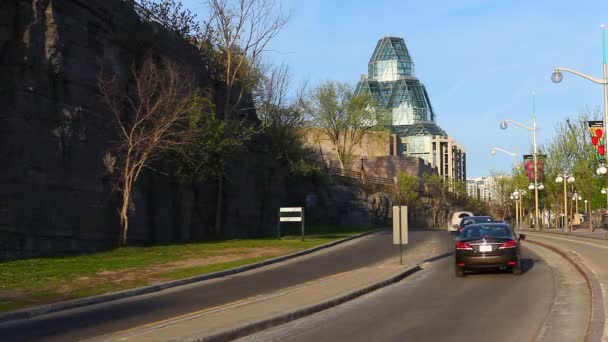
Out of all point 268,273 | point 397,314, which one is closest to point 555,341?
point 397,314

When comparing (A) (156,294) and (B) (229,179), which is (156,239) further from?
(A) (156,294)

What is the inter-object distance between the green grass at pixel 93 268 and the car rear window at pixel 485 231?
8.02m

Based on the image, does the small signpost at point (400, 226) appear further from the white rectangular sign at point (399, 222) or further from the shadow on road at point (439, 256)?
the shadow on road at point (439, 256)

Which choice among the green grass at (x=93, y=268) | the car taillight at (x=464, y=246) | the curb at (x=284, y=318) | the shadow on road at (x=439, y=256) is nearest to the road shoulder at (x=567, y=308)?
the car taillight at (x=464, y=246)

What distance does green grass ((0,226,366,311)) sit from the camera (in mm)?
18547

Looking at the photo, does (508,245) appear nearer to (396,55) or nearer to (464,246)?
(464,246)

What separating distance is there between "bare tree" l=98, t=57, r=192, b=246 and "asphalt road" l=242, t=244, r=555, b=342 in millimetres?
14608

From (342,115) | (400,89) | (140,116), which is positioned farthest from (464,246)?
(400,89)

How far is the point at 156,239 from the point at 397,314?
930 inches

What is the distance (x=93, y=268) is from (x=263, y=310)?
10528 mm

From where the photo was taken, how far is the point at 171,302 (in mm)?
17547

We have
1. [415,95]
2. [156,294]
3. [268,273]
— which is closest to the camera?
[156,294]

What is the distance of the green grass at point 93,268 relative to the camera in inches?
730

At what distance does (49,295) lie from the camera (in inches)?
719
